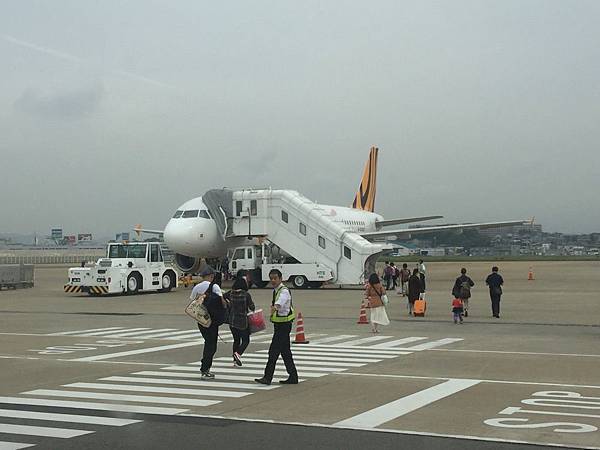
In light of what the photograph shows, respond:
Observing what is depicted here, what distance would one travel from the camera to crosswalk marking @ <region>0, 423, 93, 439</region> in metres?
8.39

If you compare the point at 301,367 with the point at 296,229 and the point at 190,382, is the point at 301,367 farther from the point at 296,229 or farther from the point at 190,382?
the point at 296,229

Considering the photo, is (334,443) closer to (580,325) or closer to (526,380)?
(526,380)

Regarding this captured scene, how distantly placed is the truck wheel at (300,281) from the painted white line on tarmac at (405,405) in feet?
91.0

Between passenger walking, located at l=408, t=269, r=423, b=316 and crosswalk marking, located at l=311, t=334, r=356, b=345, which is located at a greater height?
passenger walking, located at l=408, t=269, r=423, b=316

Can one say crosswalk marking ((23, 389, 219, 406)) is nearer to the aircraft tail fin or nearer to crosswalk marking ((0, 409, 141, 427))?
crosswalk marking ((0, 409, 141, 427))

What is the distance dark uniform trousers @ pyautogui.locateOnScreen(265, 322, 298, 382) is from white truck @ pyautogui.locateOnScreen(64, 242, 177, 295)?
2394 centimetres

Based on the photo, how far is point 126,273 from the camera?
35.7 metres

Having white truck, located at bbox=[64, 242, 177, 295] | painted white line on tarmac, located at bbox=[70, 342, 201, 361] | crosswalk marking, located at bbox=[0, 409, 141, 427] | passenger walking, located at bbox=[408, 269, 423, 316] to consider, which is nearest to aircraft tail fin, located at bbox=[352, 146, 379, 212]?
white truck, located at bbox=[64, 242, 177, 295]

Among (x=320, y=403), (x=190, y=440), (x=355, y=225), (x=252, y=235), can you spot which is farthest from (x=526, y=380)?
(x=355, y=225)

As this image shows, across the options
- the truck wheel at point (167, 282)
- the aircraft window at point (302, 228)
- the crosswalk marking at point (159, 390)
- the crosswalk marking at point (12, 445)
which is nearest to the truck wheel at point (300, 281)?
the aircraft window at point (302, 228)

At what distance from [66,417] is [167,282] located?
2912 cm

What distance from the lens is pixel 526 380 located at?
1203 cm

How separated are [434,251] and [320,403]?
168 m

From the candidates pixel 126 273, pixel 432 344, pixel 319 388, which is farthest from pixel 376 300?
pixel 126 273
